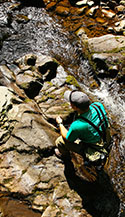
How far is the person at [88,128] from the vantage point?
4.02 m

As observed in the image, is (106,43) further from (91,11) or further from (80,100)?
(80,100)

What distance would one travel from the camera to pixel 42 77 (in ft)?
28.1

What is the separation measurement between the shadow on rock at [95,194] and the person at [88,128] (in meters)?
1.04

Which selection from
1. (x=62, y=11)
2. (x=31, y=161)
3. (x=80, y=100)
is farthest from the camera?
(x=62, y=11)

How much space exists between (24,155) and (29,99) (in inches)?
102

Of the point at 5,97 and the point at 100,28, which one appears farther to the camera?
the point at 100,28

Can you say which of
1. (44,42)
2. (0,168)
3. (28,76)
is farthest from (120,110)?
(44,42)

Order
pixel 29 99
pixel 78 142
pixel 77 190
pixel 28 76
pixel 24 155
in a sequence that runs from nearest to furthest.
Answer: pixel 78 142 < pixel 77 190 < pixel 24 155 < pixel 29 99 < pixel 28 76

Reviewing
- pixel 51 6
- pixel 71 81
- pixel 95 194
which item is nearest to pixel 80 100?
pixel 95 194

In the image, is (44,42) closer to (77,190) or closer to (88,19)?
(88,19)

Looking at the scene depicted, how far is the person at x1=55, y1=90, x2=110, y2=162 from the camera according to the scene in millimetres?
4016

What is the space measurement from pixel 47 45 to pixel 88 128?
7.67 m

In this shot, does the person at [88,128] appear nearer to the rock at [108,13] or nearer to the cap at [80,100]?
the cap at [80,100]

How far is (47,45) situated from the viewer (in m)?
10.6
